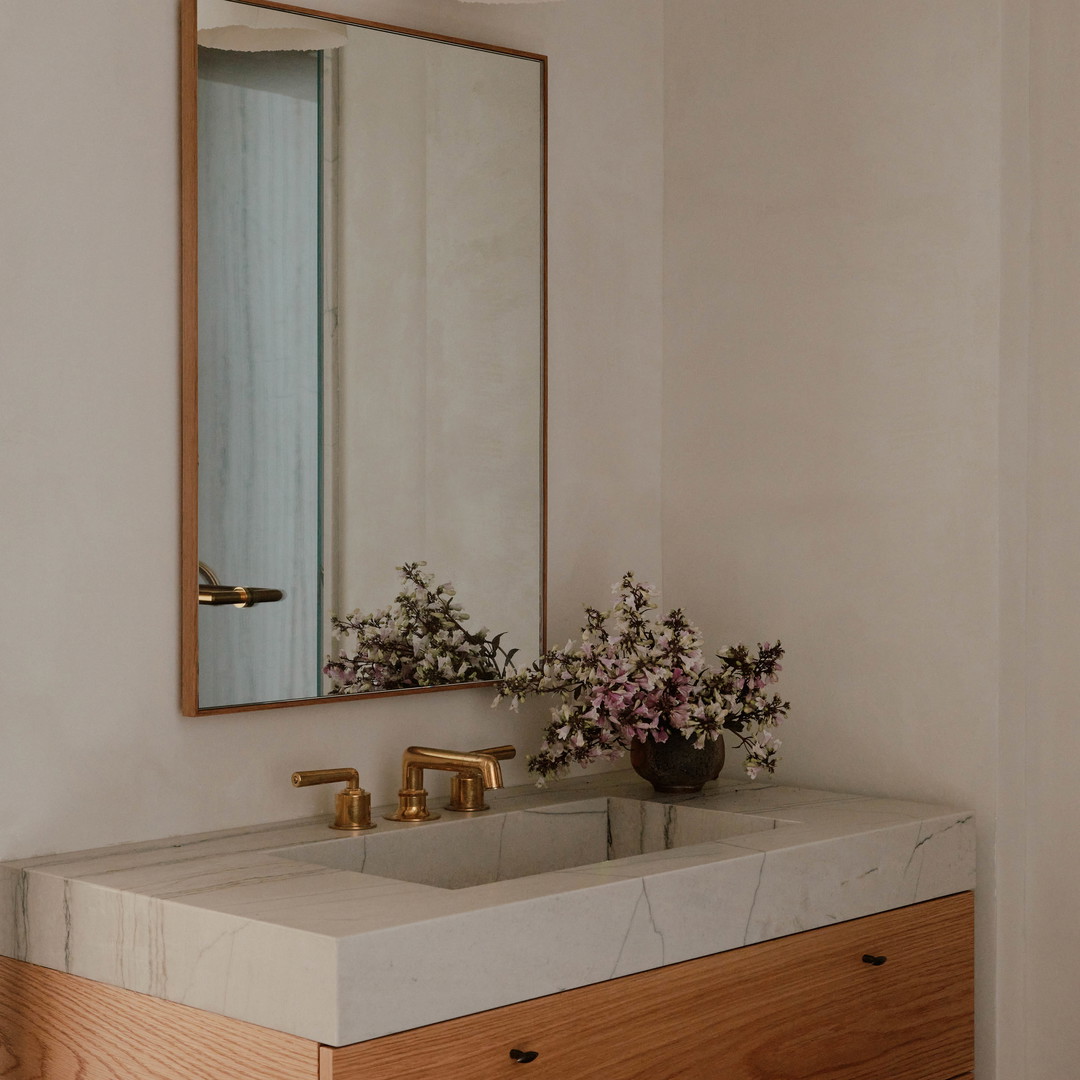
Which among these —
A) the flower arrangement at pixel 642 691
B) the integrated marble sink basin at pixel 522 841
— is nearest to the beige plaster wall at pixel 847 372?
the flower arrangement at pixel 642 691

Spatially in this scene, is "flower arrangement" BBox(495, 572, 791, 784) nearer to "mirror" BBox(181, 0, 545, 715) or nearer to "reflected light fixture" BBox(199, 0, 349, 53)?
"mirror" BBox(181, 0, 545, 715)

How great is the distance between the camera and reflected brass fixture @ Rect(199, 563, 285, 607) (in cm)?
179

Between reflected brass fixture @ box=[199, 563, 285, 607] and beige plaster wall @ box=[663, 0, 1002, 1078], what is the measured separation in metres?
0.80

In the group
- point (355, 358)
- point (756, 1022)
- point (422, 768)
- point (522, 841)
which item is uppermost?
point (355, 358)

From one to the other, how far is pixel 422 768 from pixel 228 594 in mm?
343

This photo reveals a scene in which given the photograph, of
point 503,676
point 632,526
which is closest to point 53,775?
point 503,676

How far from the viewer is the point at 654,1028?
61.0 inches

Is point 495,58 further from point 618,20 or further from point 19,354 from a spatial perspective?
point 19,354

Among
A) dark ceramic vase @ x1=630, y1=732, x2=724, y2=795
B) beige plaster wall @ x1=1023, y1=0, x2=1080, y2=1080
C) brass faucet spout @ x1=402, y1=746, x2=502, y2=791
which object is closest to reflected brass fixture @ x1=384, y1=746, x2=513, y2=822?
brass faucet spout @ x1=402, y1=746, x2=502, y2=791

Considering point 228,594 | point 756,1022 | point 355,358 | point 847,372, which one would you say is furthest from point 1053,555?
point 228,594

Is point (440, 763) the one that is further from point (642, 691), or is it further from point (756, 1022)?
point (756, 1022)

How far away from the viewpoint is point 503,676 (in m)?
2.13

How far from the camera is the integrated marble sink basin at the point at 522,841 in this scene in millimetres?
1779

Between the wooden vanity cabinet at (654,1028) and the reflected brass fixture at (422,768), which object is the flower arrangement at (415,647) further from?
the wooden vanity cabinet at (654,1028)
